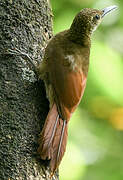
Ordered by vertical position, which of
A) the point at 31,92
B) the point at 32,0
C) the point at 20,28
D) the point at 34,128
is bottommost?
the point at 34,128

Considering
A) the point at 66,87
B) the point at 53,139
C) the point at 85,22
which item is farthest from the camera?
the point at 85,22

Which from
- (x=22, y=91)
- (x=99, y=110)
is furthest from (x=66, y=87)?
(x=99, y=110)

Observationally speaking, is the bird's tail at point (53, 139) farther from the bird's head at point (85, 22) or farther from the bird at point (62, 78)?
the bird's head at point (85, 22)

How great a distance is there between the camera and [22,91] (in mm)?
3049

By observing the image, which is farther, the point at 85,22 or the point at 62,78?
the point at 85,22

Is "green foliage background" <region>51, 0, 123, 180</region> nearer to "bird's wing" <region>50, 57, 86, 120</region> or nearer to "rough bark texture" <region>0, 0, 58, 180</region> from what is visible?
"bird's wing" <region>50, 57, 86, 120</region>

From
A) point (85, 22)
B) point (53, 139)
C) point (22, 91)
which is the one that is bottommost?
point (53, 139)

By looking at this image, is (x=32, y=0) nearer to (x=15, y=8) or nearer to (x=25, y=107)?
(x=15, y=8)

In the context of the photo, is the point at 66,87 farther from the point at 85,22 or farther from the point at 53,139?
the point at 85,22

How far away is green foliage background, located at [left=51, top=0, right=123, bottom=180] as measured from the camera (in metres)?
4.14

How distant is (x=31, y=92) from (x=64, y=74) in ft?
1.11

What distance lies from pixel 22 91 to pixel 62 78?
1.22ft

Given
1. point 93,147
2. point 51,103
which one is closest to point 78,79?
point 51,103

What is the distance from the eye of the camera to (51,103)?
3174mm
